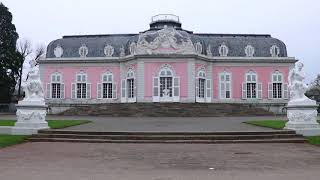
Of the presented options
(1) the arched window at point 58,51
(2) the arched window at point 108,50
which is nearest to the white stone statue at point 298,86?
(2) the arched window at point 108,50

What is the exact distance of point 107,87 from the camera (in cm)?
5328

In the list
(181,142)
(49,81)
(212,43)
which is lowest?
(181,142)

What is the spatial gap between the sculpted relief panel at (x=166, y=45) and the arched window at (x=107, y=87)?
5.78m

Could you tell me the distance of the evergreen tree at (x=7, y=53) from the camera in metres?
52.6

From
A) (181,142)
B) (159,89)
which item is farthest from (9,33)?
(181,142)

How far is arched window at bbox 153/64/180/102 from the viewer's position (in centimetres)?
4819

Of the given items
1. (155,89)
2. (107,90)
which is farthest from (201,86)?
(107,90)

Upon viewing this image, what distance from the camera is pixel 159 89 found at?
48.4m

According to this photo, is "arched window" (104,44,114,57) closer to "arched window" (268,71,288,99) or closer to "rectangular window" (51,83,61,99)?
"rectangular window" (51,83,61,99)

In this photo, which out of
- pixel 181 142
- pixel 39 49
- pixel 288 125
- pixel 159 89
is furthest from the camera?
pixel 39 49

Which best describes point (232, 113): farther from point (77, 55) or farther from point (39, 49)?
point (39, 49)

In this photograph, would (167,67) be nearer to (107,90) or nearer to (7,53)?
(107,90)

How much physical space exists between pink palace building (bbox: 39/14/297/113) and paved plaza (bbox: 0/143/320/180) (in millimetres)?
33307

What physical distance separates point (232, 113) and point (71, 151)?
1118 inches
